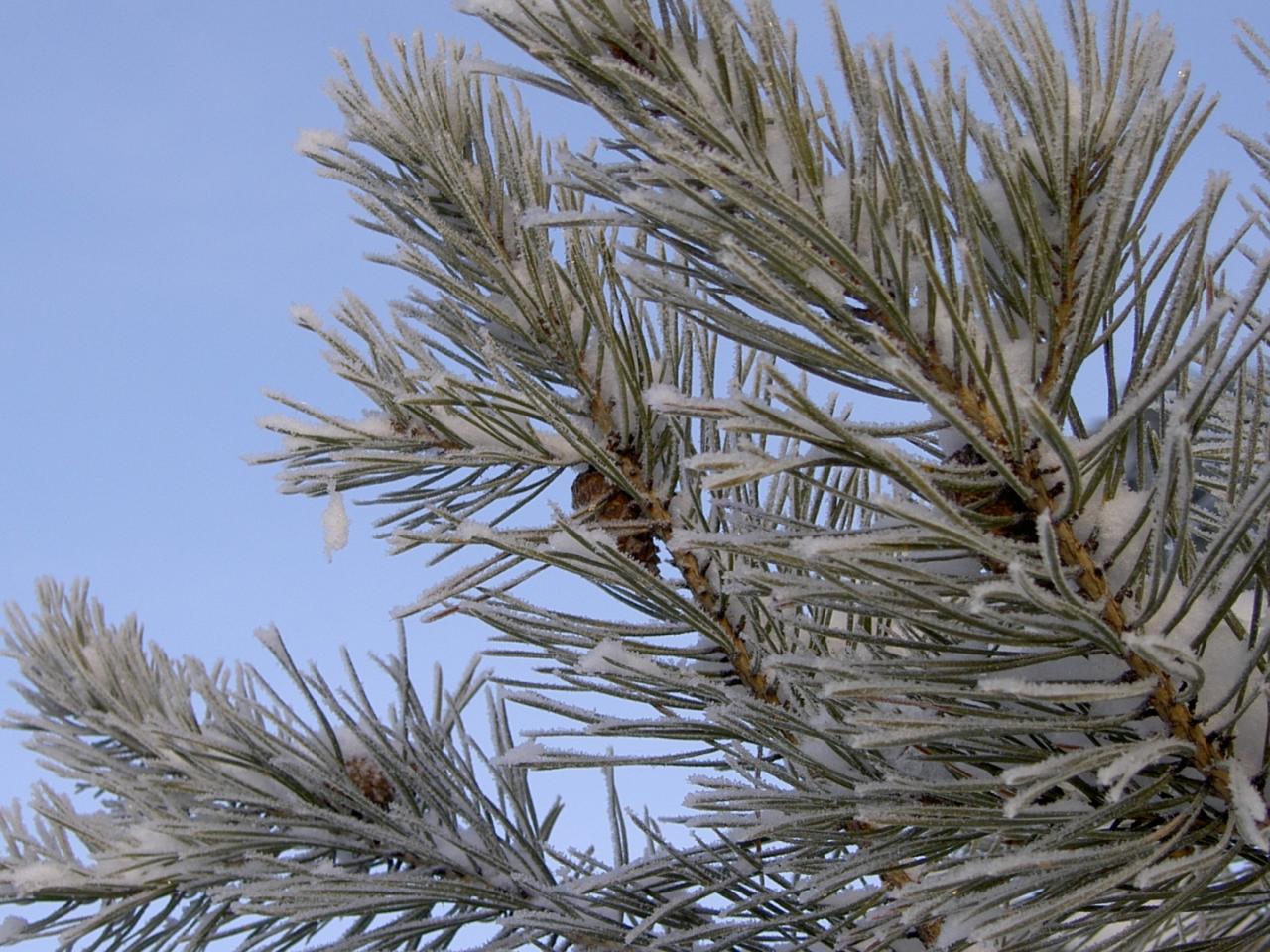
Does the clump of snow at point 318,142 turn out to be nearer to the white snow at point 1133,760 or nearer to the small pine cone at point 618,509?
the small pine cone at point 618,509

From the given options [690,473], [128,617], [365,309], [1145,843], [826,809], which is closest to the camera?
[1145,843]

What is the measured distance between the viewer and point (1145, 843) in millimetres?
923

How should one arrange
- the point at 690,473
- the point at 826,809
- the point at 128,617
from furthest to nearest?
the point at 128,617 < the point at 690,473 < the point at 826,809

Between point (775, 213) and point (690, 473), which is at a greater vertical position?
point (775, 213)

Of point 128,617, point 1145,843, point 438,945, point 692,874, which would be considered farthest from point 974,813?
point 128,617

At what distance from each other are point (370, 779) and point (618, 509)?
23.8 inches

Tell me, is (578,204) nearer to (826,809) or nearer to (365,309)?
(365,309)

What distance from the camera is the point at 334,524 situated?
1306mm

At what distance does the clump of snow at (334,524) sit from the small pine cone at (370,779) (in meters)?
0.49

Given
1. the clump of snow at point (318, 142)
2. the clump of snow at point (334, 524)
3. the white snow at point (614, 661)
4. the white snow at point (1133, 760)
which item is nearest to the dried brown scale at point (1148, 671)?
the white snow at point (1133, 760)

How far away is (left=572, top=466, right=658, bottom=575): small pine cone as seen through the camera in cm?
139

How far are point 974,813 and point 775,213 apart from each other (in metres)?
0.53

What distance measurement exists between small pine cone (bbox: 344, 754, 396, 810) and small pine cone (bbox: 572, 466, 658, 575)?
0.55 m

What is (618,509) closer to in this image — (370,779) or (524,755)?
(524,755)
